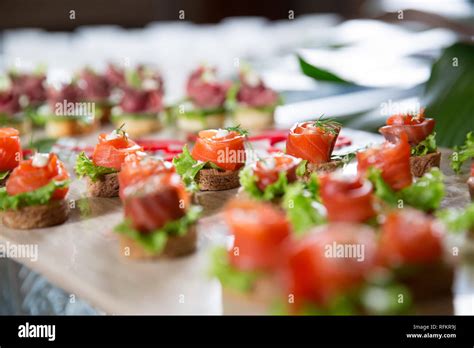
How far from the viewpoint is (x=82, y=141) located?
6.08m

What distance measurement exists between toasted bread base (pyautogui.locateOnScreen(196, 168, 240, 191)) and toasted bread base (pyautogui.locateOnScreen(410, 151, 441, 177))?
1.05m

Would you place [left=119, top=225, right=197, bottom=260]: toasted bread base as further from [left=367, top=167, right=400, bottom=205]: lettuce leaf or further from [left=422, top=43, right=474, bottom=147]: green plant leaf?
[left=422, top=43, right=474, bottom=147]: green plant leaf

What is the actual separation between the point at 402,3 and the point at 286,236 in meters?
5.98

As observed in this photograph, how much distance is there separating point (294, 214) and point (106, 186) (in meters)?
1.57

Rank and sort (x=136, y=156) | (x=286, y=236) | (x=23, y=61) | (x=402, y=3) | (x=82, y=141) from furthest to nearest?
(x=23, y=61)
(x=402, y=3)
(x=82, y=141)
(x=136, y=156)
(x=286, y=236)

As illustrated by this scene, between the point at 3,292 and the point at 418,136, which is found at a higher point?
the point at 418,136

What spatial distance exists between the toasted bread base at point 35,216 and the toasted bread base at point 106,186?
426mm

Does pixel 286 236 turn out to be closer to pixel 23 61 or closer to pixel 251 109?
pixel 251 109

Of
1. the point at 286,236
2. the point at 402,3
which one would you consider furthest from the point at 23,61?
the point at 286,236

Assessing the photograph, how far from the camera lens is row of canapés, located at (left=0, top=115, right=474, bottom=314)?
245 cm

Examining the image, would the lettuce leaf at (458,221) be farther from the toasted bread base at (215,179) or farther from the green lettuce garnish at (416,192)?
the toasted bread base at (215,179)

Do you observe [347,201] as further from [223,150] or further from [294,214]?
[223,150]

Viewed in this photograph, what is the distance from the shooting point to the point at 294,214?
3082 millimetres
